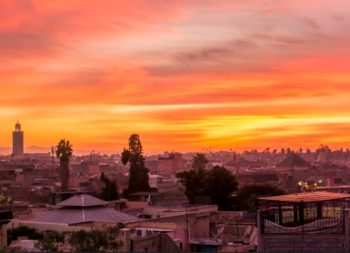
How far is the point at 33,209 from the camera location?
1316 inches

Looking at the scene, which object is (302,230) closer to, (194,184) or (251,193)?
(251,193)

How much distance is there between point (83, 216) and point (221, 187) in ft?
45.6

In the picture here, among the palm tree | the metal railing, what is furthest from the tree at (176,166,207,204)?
the metal railing

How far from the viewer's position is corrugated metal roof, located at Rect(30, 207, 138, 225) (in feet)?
83.6

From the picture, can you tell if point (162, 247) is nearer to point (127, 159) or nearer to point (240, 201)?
point (240, 201)

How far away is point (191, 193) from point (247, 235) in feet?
50.0

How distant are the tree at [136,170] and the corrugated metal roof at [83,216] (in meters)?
16.3

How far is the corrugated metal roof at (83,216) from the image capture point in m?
25.5

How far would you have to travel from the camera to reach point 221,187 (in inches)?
1510

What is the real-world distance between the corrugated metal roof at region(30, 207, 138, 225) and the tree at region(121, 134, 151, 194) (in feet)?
53.5

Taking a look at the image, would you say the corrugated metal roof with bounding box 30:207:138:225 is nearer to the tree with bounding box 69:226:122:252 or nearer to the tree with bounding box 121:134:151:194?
the tree with bounding box 69:226:122:252

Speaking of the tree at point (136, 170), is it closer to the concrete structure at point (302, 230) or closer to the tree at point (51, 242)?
the tree at point (51, 242)

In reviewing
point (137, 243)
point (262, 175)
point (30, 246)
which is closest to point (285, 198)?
point (137, 243)

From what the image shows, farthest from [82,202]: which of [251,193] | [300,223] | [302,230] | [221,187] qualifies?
[302,230]
